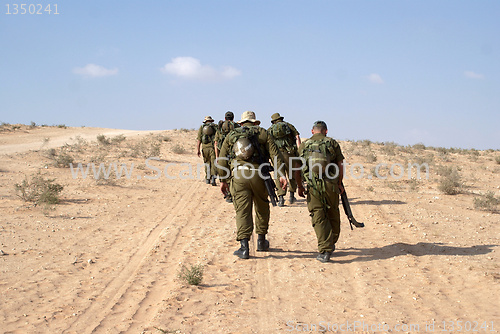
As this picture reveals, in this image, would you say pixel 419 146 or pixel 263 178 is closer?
pixel 263 178

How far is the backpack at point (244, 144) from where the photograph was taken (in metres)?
6.11

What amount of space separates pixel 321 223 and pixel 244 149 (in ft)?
4.87

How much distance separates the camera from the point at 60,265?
5836mm

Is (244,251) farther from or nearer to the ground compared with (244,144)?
nearer to the ground

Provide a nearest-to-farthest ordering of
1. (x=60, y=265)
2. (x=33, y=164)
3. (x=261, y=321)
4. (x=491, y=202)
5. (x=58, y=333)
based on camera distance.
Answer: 1. (x=58, y=333)
2. (x=261, y=321)
3. (x=60, y=265)
4. (x=491, y=202)
5. (x=33, y=164)

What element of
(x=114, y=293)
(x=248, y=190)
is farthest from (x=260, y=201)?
(x=114, y=293)

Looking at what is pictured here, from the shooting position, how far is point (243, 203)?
6.12 meters

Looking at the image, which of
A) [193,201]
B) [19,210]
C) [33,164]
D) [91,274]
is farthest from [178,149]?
[91,274]

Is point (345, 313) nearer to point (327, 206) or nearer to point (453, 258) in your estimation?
point (327, 206)

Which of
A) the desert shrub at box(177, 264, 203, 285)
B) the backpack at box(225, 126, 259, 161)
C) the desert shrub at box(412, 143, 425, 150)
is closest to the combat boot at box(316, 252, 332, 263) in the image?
the backpack at box(225, 126, 259, 161)

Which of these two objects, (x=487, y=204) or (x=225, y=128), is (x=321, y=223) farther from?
(x=487, y=204)

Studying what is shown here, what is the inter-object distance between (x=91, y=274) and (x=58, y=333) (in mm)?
1677

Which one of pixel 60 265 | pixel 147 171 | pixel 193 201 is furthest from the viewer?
pixel 147 171

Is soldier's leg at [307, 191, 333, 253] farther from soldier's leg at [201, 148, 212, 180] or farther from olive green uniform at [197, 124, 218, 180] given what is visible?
soldier's leg at [201, 148, 212, 180]
